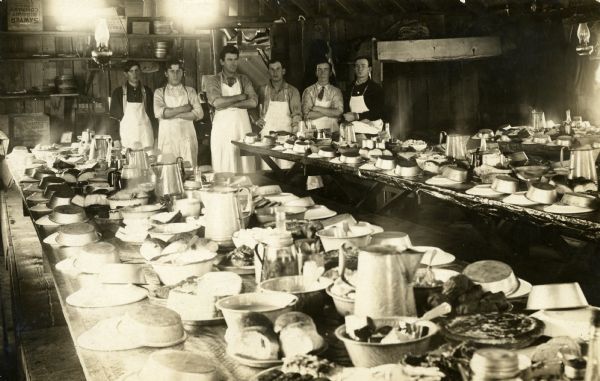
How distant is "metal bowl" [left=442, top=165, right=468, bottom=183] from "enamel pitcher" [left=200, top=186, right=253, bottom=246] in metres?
2.39

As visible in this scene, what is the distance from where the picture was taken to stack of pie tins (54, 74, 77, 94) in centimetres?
1211

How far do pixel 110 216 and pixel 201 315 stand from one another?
2.24m

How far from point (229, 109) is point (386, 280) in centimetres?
800

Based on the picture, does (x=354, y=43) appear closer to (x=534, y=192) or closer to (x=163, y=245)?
(x=534, y=192)

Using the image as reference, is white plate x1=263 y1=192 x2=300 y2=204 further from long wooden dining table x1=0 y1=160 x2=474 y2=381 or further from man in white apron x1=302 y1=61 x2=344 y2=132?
man in white apron x1=302 y1=61 x2=344 y2=132

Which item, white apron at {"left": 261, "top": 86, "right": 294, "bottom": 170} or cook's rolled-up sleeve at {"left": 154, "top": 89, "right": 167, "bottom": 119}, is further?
white apron at {"left": 261, "top": 86, "right": 294, "bottom": 170}

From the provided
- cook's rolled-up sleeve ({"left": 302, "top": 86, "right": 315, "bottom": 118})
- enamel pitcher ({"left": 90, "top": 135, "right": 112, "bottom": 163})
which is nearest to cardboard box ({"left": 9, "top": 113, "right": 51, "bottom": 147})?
cook's rolled-up sleeve ({"left": 302, "top": 86, "right": 315, "bottom": 118})

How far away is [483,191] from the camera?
4.62 m

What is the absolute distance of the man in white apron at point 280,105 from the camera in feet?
32.8

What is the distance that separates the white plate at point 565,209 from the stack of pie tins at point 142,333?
2613 millimetres

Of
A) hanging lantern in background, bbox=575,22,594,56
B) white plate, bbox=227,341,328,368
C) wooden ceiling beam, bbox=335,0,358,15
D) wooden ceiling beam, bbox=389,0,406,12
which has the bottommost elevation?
white plate, bbox=227,341,328,368

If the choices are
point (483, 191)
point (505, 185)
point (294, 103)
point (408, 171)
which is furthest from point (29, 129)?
point (505, 185)

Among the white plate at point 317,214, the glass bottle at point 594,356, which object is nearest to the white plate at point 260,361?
the glass bottle at point 594,356

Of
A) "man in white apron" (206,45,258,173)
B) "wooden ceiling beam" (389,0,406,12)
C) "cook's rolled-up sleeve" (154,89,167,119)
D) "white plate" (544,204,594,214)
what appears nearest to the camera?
"white plate" (544,204,594,214)
